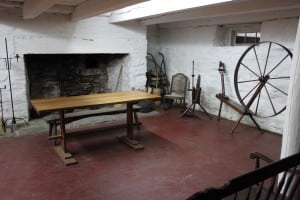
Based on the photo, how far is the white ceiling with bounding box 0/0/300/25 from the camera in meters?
3.23

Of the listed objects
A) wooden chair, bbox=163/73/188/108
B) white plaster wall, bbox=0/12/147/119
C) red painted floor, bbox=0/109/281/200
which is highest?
white plaster wall, bbox=0/12/147/119

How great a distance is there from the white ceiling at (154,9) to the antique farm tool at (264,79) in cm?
57

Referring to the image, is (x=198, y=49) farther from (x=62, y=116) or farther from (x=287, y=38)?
(x=62, y=116)

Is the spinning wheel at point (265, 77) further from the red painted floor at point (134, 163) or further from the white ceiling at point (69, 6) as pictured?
the white ceiling at point (69, 6)

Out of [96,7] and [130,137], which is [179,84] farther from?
[96,7]

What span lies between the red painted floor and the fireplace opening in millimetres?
1497

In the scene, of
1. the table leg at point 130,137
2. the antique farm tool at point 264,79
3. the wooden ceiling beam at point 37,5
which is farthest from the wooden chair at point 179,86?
the wooden ceiling beam at point 37,5

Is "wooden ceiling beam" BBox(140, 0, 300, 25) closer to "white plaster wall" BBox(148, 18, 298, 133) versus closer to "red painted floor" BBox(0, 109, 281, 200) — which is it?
"white plaster wall" BBox(148, 18, 298, 133)

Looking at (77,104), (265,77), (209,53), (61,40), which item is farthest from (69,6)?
(265,77)

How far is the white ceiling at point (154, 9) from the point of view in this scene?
323cm

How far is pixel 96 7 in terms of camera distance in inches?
137

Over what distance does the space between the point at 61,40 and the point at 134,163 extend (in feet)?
9.38

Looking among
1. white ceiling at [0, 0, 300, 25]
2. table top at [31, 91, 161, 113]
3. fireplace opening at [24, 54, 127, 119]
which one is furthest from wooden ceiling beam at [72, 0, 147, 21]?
fireplace opening at [24, 54, 127, 119]

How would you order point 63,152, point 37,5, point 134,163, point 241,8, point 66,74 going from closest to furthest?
point 37,5
point 134,163
point 63,152
point 241,8
point 66,74
